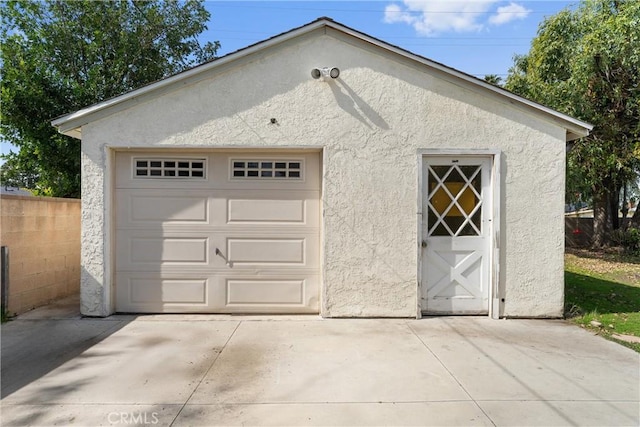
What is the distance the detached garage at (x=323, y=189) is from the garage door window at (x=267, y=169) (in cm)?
2

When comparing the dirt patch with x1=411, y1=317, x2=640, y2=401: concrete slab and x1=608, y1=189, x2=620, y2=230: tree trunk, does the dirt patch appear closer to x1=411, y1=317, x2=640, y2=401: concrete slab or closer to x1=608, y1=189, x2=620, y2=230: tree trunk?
x1=608, y1=189, x2=620, y2=230: tree trunk

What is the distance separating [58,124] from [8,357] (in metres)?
3.41

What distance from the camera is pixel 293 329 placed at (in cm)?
579

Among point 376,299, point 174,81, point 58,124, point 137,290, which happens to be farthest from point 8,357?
point 376,299

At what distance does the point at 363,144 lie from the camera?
251 inches

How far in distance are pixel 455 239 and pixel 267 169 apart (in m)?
3.26

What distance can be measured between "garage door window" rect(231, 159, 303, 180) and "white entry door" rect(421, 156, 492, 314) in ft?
6.86

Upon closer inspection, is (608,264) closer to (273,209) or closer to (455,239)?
(455,239)

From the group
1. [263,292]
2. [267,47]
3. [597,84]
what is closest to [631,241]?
[597,84]

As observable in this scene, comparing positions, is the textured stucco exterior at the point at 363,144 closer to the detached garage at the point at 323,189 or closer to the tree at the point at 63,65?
the detached garage at the point at 323,189

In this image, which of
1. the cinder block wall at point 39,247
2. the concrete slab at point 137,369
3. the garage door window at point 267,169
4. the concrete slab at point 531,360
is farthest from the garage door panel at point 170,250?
the concrete slab at point 531,360

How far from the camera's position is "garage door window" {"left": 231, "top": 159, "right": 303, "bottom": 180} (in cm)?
659

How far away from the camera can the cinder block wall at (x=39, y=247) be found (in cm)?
635

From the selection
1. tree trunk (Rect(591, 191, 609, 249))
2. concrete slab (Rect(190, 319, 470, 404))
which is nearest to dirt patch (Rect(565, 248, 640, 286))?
tree trunk (Rect(591, 191, 609, 249))
